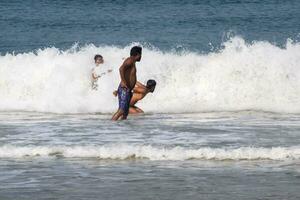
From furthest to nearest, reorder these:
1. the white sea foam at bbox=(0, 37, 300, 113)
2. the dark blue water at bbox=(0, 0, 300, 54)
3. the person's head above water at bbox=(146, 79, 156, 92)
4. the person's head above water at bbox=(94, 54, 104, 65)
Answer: the dark blue water at bbox=(0, 0, 300, 54)
the person's head above water at bbox=(94, 54, 104, 65)
the white sea foam at bbox=(0, 37, 300, 113)
the person's head above water at bbox=(146, 79, 156, 92)

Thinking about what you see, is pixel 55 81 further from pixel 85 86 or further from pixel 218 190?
pixel 218 190

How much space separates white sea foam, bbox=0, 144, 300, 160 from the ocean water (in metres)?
0.02

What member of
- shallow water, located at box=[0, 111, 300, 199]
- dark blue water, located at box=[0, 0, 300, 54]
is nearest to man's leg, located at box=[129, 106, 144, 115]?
shallow water, located at box=[0, 111, 300, 199]

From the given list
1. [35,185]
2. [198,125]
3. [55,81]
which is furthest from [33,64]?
[35,185]

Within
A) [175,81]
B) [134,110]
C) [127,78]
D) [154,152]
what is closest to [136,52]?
[127,78]

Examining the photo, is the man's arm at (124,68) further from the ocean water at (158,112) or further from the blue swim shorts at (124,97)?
the ocean water at (158,112)

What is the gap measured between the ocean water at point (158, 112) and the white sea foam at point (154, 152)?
0.02 m

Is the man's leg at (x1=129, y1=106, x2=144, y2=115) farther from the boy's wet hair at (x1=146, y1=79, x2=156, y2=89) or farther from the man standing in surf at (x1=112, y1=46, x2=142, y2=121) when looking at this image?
the man standing in surf at (x1=112, y1=46, x2=142, y2=121)

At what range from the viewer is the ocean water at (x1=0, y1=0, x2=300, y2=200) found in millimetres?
9641

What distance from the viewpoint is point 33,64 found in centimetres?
1967

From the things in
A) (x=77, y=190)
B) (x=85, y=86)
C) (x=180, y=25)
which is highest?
(x=180, y=25)

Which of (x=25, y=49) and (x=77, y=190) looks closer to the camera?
(x=77, y=190)

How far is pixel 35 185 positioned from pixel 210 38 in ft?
62.0

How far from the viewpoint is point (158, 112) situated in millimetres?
16484
